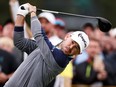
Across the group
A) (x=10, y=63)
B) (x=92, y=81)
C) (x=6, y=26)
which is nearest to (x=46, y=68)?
(x=10, y=63)

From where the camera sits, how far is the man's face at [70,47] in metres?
10.3

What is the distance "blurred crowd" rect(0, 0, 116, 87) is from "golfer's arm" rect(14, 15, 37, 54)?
156 centimetres

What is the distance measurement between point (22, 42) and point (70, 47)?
3.00 ft

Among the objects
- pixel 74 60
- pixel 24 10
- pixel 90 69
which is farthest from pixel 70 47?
pixel 74 60

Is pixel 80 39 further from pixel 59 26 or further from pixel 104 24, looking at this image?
pixel 59 26

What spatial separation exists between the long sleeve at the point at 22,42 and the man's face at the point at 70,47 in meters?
0.71

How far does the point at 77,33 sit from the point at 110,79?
5.53m

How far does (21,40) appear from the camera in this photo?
10883 mm

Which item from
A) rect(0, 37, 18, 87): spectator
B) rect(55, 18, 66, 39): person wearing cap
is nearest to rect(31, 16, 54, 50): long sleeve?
rect(0, 37, 18, 87): spectator

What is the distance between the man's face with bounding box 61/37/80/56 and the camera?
10.3 m

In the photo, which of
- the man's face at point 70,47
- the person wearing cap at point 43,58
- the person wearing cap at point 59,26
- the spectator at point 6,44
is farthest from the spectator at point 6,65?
the man's face at point 70,47

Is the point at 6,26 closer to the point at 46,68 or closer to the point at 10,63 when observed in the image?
the point at 10,63

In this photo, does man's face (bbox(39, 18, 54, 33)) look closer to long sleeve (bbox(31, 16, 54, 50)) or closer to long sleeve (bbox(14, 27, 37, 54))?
long sleeve (bbox(14, 27, 37, 54))

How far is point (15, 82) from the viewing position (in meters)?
10.5
